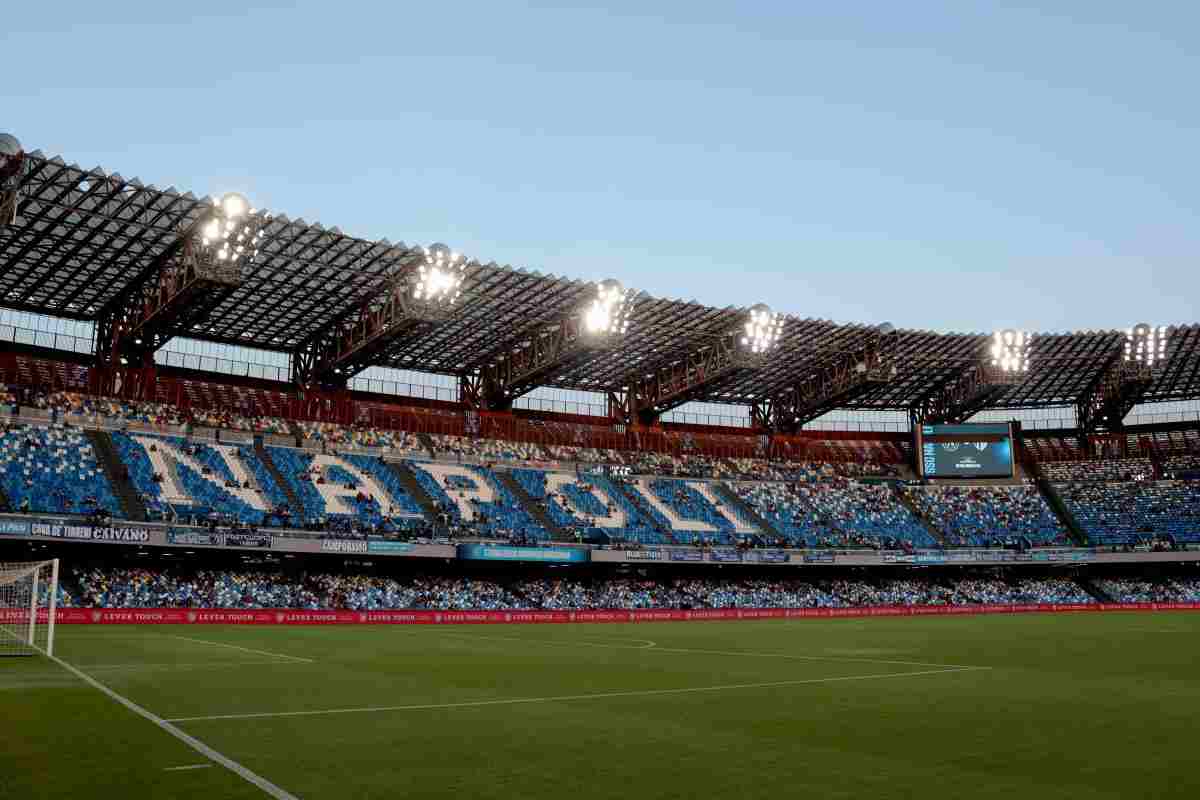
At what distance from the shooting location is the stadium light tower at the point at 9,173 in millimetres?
39094

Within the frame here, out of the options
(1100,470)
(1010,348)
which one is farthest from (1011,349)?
(1100,470)

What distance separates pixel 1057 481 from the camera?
3420 inches

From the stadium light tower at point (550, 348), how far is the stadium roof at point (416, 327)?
84cm

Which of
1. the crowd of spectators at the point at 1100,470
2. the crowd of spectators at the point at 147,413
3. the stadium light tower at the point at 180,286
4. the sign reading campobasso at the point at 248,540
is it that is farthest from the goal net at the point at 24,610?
the crowd of spectators at the point at 1100,470

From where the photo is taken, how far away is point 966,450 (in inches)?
3273

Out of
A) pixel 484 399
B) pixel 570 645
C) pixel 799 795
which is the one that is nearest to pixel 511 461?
pixel 484 399

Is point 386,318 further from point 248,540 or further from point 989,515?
point 989,515

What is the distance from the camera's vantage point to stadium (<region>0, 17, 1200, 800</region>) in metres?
13.1

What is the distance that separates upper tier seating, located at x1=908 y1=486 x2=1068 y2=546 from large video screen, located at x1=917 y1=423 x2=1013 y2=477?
193 centimetres

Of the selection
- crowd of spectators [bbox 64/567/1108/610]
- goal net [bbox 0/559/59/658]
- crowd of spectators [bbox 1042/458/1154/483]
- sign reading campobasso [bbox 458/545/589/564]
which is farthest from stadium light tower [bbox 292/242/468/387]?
crowd of spectators [bbox 1042/458/1154/483]

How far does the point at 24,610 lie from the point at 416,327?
3042cm

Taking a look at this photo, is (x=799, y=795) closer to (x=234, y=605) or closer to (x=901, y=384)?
(x=234, y=605)

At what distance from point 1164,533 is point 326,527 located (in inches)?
2478

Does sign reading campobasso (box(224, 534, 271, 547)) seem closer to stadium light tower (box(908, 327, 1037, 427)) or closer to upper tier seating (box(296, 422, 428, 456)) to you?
upper tier seating (box(296, 422, 428, 456))
